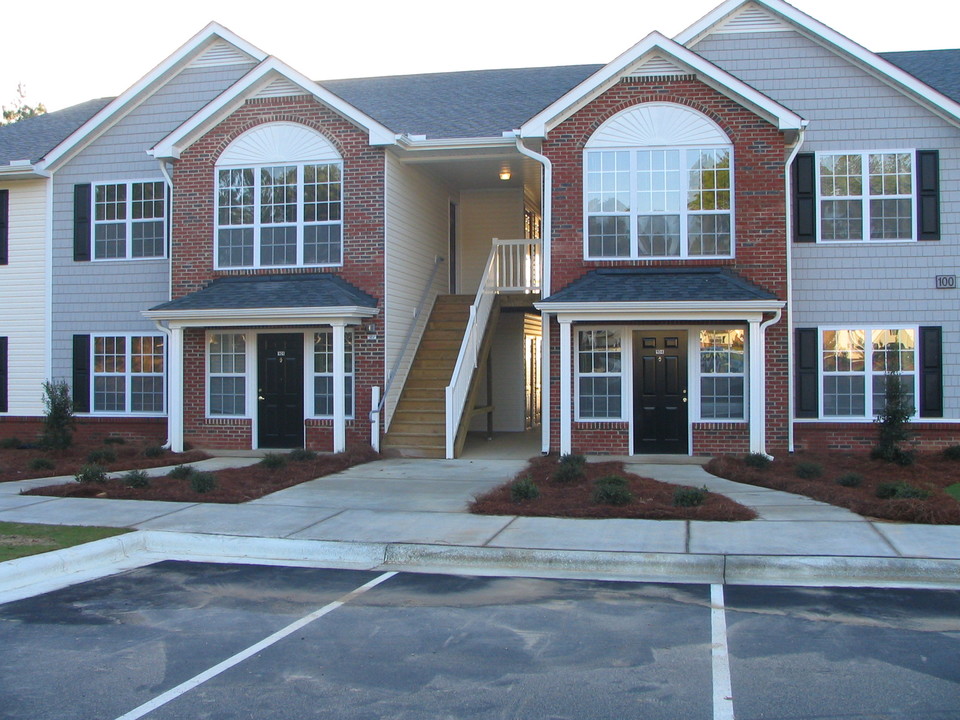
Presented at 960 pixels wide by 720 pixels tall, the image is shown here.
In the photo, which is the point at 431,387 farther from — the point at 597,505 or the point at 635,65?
the point at 597,505

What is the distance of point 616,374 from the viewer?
1645cm

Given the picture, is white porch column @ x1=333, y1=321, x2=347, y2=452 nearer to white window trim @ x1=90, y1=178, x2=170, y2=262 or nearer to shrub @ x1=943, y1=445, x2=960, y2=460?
white window trim @ x1=90, y1=178, x2=170, y2=262

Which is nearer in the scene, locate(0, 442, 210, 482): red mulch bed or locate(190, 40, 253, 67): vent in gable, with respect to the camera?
locate(0, 442, 210, 482): red mulch bed

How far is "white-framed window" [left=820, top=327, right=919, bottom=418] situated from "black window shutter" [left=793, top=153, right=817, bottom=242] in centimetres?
181

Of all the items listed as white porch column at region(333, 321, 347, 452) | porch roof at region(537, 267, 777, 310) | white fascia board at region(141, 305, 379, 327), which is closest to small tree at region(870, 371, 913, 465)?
porch roof at region(537, 267, 777, 310)

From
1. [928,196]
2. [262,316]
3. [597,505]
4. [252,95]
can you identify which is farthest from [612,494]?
[252,95]

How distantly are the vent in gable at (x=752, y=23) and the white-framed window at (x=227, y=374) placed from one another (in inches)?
429

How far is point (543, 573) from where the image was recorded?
8711 mm

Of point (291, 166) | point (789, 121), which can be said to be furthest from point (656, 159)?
point (291, 166)

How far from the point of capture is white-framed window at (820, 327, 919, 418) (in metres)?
16.7

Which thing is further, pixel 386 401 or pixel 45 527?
pixel 386 401

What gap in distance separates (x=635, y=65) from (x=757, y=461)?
722cm

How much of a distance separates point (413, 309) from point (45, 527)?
9.69 metres

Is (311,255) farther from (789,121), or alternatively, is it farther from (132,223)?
(789,121)
